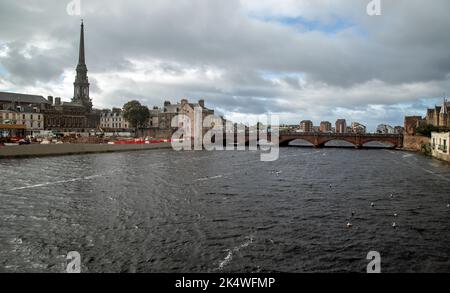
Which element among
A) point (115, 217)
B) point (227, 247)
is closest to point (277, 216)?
point (227, 247)

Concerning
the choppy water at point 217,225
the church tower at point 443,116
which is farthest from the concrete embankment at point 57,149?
the church tower at point 443,116

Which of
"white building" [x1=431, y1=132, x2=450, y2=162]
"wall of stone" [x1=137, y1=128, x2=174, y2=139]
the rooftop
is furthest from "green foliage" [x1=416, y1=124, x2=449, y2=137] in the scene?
the rooftop

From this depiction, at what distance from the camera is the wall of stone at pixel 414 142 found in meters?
128

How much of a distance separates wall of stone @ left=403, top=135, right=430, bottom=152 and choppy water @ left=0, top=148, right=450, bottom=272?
89428 millimetres

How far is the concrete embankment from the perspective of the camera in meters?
71.7

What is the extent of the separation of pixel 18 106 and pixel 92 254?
158635 mm

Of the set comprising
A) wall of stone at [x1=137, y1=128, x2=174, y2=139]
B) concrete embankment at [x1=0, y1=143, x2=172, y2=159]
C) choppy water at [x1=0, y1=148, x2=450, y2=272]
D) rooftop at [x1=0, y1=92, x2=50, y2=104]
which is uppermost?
rooftop at [x1=0, y1=92, x2=50, y2=104]

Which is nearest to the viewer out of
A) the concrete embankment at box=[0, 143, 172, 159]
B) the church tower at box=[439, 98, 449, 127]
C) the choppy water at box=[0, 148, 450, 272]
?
the choppy water at box=[0, 148, 450, 272]

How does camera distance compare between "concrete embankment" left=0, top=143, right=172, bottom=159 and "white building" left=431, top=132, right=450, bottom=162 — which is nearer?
"concrete embankment" left=0, top=143, right=172, bottom=159

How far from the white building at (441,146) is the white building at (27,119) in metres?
148

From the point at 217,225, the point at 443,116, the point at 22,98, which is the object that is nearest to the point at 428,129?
the point at 443,116

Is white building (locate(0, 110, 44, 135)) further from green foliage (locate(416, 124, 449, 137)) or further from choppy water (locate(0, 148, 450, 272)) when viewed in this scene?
green foliage (locate(416, 124, 449, 137))
